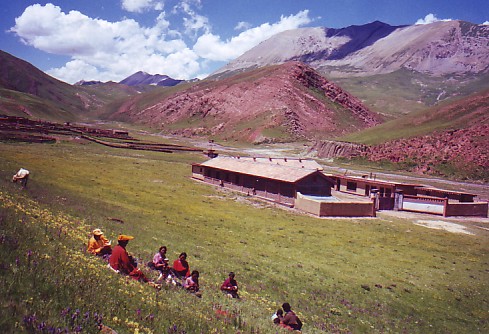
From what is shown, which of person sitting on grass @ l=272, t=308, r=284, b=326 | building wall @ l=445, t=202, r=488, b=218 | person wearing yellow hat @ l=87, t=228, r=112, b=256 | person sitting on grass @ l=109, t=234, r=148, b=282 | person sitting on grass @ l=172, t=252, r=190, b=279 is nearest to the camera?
person sitting on grass @ l=109, t=234, r=148, b=282

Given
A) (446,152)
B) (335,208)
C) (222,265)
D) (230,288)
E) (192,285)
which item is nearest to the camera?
(192,285)

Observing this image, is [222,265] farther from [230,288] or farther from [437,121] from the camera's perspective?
[437,121]

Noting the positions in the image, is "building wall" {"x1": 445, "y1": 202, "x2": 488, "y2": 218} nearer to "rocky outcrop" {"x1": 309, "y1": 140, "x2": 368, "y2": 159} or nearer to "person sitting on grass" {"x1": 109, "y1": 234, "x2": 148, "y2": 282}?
"person sitting on grass" {"x1": 109, "y1": 234, "x2": 148, "y2": 282}

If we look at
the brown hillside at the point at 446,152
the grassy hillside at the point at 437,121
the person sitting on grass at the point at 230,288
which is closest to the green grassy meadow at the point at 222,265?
the person sitting on grass at the point at 230,288

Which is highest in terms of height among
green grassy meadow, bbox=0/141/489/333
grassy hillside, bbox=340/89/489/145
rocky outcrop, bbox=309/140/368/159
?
grassy hillside, bbox=340/89/489/145

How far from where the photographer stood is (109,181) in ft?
151

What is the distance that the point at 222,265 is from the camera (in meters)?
21.4

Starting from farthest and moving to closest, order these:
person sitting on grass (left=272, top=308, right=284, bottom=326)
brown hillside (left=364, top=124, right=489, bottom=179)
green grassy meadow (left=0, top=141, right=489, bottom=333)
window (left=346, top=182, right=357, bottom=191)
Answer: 1. brown hillside (left=364, top=124, right=489, bottom=179)
2. window (left=346, top=182, right=357, bottom=191)
3. person sitting on grass (left=272, top=308, right=284, bottom=326)
4. green grassy meadow (left=0, top=141, right=489, bottom=333)

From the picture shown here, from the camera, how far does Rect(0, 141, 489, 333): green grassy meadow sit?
8.47 m

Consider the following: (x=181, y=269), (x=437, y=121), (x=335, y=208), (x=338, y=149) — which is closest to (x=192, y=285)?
(x=181, y=269)

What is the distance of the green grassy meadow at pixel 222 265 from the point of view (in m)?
8.47

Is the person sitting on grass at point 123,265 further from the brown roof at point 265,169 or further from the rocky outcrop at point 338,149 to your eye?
the rocky outcrop at point 338,149

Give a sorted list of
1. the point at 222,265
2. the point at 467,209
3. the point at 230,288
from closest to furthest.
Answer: the point at 230,288 → the point at 222,265 → the point at 467,209

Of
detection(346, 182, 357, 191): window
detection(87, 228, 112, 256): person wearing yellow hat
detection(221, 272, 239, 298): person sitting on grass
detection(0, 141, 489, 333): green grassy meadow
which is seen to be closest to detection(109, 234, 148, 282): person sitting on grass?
detection(0, 141, 489, 333): green grassy meadow
